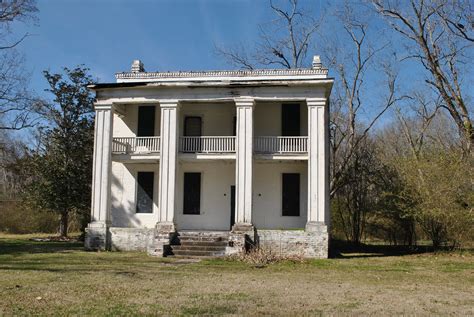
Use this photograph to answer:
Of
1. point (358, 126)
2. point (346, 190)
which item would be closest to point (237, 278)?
point (346, 190)

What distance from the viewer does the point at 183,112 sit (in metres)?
22.1

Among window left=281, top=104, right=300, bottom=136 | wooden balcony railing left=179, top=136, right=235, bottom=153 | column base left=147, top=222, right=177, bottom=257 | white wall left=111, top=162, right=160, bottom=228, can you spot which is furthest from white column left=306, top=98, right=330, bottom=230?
white wall left=111, top=162, right=160, bottom=228

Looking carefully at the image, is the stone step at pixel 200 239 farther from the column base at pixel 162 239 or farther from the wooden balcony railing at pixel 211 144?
the wooden balcony railing at pixel 211 144

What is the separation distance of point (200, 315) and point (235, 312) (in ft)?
2.02

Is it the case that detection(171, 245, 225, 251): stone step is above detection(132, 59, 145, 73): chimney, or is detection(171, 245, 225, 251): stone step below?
below

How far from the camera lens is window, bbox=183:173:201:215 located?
21.8 metres

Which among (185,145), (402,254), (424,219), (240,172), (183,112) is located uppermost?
(183,112)

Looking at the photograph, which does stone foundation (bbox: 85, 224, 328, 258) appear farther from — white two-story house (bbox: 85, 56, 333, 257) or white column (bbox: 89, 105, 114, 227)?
white column (bbox: 89, 105, 114, 227)

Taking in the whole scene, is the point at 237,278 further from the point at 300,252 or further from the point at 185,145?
the point at 185,145

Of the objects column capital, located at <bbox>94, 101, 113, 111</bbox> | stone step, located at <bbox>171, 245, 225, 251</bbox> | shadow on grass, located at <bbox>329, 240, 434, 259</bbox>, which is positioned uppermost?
column capital, located at <bbox>94, 101, 113, 111</bbox>

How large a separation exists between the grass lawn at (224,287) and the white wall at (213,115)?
7.21m

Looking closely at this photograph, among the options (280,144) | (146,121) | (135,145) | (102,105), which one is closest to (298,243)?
(280,144)

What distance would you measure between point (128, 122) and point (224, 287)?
13448mm

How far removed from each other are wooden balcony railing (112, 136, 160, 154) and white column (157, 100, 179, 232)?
1.18m
